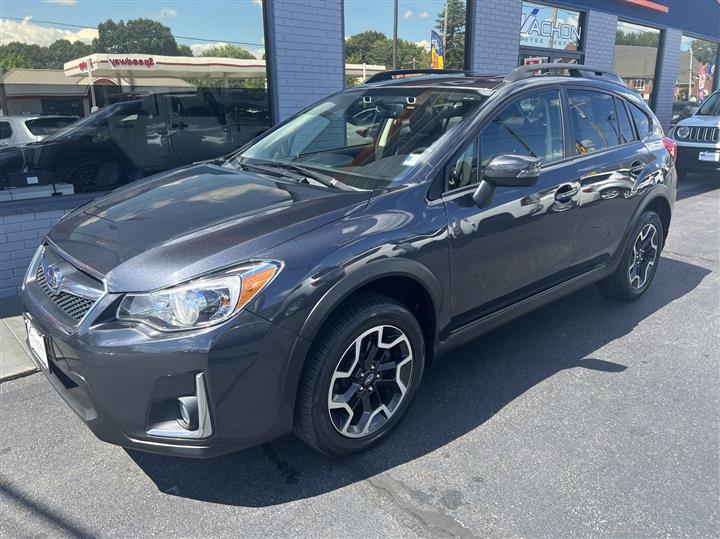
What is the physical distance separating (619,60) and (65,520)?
45.6ft

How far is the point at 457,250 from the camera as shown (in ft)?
9.59

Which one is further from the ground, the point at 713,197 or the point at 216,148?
the point at 216,148

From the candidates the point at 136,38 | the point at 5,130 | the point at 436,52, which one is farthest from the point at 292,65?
the point at 436,52

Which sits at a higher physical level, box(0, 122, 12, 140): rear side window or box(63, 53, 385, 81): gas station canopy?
box(63, 53, 385, 81): gas station canopy

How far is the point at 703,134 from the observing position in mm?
10297

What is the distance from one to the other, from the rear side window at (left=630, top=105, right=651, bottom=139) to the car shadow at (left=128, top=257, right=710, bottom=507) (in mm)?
1383

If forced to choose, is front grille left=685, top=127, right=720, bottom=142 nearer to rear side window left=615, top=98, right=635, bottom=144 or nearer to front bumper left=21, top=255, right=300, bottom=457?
rear side window left=615, top=98, right=635, bottom=144

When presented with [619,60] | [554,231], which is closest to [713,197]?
[619,60]

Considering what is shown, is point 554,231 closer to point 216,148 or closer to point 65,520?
point 65,520

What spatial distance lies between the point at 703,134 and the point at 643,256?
23.7 ft

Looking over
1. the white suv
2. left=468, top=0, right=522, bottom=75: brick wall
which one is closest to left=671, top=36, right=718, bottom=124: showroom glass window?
the white suv

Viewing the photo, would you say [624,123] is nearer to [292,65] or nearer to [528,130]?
[528,130]

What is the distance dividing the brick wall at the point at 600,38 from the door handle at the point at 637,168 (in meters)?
8.47

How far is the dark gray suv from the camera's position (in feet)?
7.24
